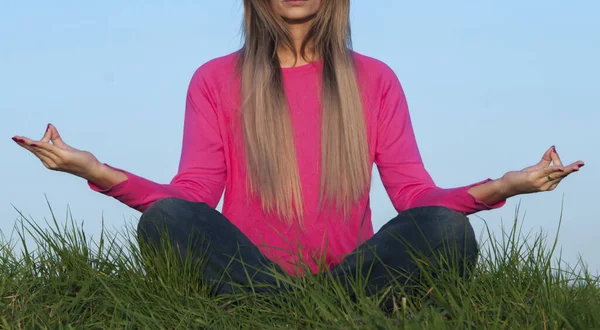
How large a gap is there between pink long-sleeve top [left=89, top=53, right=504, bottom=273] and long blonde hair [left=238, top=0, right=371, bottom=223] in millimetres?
70

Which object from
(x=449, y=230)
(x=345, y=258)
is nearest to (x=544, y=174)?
(x=449, y=230)

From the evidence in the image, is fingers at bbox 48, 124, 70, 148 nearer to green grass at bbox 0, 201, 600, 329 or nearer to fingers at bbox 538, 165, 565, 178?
green grass at bbox 0, 201, 600, 329

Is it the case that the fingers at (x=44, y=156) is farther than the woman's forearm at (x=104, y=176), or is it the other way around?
the woman's forearm at (x=104, y=176)

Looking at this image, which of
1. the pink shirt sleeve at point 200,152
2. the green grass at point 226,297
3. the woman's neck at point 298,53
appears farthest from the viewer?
the woman's neck at point 298,53

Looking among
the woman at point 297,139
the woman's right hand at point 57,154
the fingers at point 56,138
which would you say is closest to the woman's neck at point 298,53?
the woman at point 297,139

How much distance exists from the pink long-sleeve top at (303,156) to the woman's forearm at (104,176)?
47cm

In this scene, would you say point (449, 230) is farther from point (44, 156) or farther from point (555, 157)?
point (44, 156)

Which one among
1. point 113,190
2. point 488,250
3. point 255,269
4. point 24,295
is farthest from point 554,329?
point 24,295

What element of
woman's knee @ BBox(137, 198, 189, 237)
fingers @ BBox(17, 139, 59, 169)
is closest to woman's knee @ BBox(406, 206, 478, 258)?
woman's knee @ BBox(137, 198, 189, 237)

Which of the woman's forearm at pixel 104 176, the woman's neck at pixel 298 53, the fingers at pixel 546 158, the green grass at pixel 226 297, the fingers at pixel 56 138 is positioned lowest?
the green grass at pixel 226 297

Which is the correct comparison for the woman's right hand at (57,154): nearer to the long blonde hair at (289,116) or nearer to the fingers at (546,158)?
the long blonde hair at (289,116)

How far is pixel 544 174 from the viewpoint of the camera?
380 cm

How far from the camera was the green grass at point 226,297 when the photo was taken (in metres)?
3.65

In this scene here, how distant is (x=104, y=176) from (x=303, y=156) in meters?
1.21
